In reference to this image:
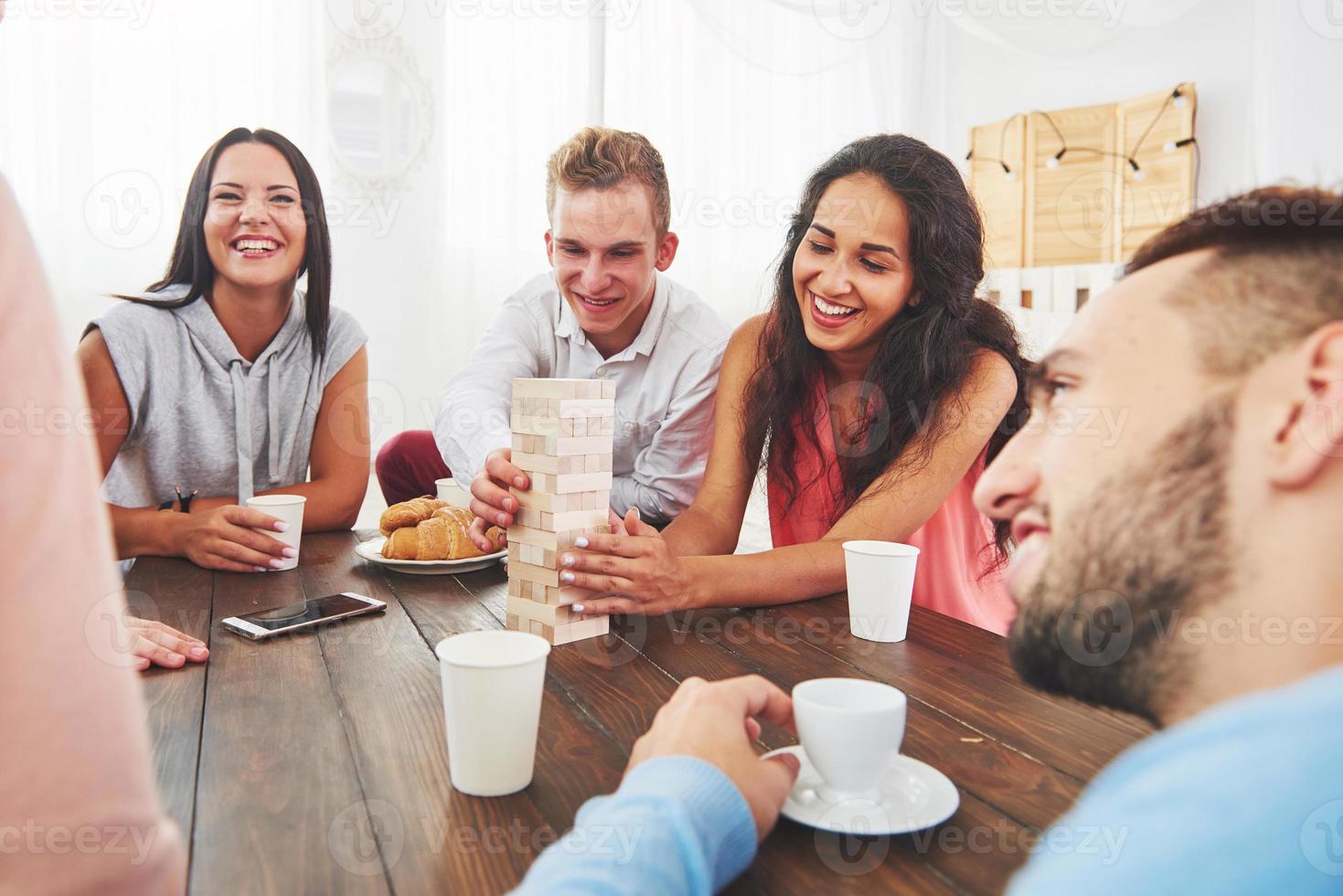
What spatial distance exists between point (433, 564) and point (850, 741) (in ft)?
3.07

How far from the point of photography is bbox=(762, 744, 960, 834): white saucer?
700mm

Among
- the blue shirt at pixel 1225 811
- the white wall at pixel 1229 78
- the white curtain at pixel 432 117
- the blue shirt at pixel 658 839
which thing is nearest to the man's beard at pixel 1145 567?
the blue shirt at pixel 1225 811

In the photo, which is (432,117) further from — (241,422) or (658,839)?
(658,839)

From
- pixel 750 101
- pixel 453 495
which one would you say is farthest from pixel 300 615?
pixel 750 101

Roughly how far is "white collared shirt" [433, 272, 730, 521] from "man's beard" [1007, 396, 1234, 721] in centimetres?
155

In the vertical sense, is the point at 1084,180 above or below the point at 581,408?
above

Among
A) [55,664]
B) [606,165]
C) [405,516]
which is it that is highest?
[606,165]

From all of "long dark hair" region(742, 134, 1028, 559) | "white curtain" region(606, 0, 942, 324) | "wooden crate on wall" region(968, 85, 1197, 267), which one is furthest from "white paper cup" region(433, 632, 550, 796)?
"white curtain" region(606, 0, 942, 324)

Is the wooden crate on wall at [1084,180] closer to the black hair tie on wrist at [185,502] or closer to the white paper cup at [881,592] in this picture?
the white paper cup at [881,592]

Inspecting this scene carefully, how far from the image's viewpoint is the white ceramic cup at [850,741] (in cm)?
71

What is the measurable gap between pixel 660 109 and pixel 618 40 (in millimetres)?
357

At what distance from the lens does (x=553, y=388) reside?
1.14m

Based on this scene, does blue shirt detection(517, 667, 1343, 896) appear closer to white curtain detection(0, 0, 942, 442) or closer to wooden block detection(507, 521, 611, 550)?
wooden block detection(507, 521, 611, 550)

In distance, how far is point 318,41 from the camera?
3748 mm
